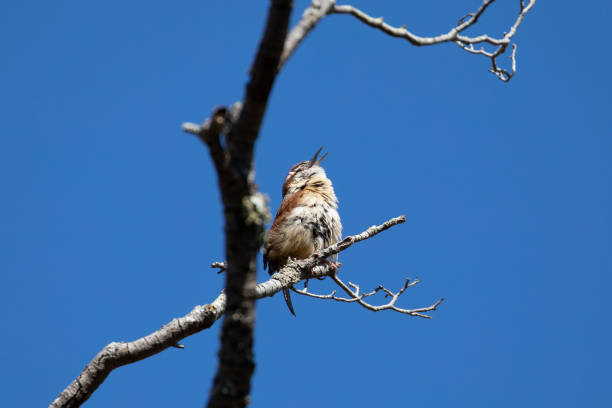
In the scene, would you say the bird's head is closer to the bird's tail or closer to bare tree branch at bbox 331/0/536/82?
the bird's tail

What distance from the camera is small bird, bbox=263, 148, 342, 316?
7.47 metres

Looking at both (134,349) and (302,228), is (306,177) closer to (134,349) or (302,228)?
(302,228)

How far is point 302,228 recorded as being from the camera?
7.47 meters

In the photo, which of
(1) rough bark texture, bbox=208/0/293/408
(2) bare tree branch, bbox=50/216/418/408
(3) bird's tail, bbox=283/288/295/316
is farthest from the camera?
(3) bird's tail, bbox=283/288/295/316

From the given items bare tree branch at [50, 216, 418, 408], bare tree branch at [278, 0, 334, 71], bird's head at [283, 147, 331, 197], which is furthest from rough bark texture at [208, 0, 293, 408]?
bird's head at [283, 147, 331, 197]

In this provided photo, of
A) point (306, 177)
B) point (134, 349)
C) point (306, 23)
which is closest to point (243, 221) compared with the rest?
point (306, 23)

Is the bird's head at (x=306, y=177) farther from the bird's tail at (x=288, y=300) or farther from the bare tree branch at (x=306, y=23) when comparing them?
the bare tree branch at (x=306, y=23)

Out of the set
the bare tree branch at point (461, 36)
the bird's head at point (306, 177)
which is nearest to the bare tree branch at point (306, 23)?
the bare tree branch at point (461, 36)

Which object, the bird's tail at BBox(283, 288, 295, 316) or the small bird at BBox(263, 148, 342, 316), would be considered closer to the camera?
the bird's tail at BBox(283, 288, 295, 316)

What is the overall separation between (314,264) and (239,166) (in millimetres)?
3607

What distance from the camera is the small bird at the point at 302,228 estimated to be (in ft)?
24.5

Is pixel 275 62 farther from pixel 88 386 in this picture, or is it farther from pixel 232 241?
pixel 88 386

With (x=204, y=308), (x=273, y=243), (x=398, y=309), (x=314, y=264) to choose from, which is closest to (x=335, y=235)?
(x=273, y=243)

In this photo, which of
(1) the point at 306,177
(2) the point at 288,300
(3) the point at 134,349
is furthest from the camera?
(1) the point at 306,177
